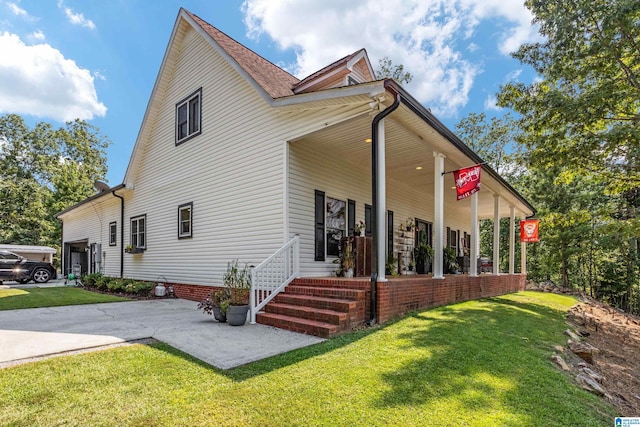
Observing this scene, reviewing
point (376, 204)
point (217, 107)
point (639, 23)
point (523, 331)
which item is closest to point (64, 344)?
point (376, 204)

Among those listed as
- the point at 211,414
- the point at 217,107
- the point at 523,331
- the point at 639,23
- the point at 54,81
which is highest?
the point at 54,81

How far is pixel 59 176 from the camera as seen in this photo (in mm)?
26359

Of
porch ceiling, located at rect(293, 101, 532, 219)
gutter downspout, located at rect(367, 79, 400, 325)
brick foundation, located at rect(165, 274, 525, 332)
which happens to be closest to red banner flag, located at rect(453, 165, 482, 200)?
porch ceiling, located at rect(293, 101, 532, 219)

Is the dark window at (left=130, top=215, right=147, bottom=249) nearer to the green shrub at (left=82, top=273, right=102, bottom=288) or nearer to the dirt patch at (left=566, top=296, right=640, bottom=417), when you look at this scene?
the green shrub at (left=82, top=273, right=102, bottom=288)

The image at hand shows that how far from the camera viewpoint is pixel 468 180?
23.7 feet

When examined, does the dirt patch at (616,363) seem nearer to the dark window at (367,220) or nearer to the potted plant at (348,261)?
the potted plant at (348,261)

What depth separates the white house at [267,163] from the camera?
6.71 meters

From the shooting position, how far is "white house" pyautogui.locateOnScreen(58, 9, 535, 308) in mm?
6711

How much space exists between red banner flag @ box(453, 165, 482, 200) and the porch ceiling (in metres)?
0.89

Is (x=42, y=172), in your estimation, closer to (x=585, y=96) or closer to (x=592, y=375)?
Result: (x=585, y=96)

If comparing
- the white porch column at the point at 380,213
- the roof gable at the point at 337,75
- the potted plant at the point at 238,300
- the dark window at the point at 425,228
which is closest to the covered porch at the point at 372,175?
the white porch column at the point at 380,213

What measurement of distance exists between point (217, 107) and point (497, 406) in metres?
8.99

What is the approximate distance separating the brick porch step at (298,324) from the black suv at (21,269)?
48.9ft

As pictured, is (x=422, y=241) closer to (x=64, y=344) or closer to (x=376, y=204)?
(x=376, y=204)
